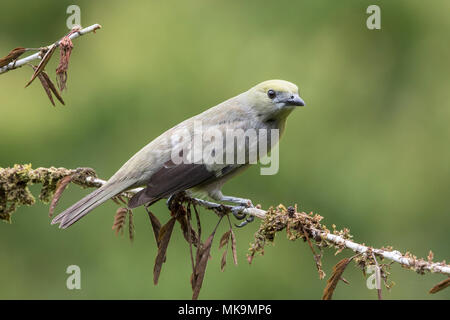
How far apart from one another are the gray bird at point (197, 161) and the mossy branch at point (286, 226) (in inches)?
6.1

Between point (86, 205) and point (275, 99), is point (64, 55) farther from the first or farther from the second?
point (275, 99)

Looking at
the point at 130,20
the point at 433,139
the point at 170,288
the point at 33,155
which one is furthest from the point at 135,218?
the point at 433,139

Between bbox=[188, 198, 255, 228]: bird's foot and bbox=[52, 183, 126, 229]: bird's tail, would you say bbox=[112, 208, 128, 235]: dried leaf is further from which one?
bbox=[188, 198, 255, 228]: bird's foot

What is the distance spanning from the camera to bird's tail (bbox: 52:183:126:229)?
4.46 m

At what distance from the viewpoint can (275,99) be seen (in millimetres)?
5148

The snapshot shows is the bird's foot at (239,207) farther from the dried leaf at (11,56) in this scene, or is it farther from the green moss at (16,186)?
the dried leaf at (11,56)

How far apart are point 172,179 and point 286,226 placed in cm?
118

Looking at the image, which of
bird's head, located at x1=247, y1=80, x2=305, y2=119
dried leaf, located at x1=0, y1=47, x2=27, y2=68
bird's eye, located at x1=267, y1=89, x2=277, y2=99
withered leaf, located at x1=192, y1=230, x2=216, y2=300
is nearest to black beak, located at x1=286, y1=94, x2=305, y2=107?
bird's head, located at x1=247, y1=80, x2=305, y2=119

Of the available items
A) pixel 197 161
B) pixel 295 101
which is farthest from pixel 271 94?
pixel 197 161

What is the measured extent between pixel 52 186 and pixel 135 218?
11.5ft

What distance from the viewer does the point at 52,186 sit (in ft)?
14.2

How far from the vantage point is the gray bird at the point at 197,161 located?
14.8 ft

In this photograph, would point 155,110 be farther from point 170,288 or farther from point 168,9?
point 170,288

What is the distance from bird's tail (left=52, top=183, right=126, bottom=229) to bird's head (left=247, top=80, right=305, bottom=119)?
52.2 inches
